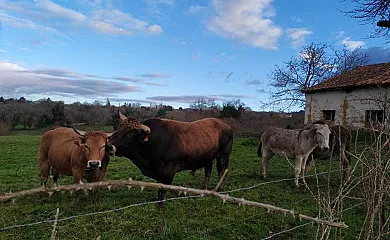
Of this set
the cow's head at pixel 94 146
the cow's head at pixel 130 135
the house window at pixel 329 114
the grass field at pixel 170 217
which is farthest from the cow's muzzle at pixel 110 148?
the house window at pixel 329 114

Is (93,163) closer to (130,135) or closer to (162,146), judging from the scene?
(130,135)

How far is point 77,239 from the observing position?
14.2ft

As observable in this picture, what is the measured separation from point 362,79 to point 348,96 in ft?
4.75

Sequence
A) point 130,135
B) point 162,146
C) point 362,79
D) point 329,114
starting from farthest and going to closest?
point 329,114 < point 362,79 < point 162,146 < point 130,135

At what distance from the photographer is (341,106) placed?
65.1 feet

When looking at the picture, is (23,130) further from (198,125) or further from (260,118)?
(198,125)

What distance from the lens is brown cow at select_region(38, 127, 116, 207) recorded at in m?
5.56

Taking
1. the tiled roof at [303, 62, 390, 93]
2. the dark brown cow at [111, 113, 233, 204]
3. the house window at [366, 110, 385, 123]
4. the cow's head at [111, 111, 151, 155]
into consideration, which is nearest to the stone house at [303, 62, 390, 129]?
the tiled roof at [303, 62, 390, 93]

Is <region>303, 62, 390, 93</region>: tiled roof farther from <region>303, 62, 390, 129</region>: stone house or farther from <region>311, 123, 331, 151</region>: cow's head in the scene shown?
<region>311, 123, 331, 151</region>: cow's head

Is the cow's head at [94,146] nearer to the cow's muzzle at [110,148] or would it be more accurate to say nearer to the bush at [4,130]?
the cow's muzzle at [110,148]

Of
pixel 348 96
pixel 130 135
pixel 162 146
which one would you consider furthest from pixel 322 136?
pixel 348 96

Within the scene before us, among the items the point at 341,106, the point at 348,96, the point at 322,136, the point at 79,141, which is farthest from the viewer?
the point at 341,106

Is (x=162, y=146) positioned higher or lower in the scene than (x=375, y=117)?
lower

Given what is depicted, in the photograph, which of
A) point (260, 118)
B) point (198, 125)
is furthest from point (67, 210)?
point (260, 118)
